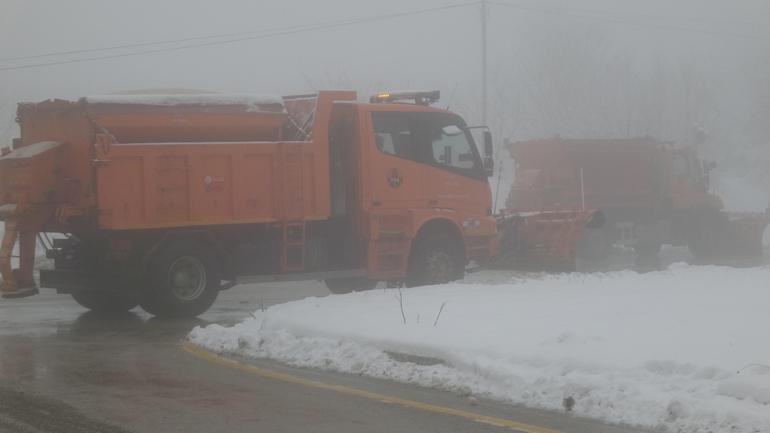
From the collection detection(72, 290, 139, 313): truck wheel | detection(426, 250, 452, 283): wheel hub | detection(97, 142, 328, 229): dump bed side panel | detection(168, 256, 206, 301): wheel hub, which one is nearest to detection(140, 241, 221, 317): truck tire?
detection(168, 256, 206, 301): wheel hub

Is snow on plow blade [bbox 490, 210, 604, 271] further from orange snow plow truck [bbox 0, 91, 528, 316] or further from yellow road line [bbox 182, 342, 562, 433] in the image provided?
yellow road line [bbox 182, 342, 562, 433]

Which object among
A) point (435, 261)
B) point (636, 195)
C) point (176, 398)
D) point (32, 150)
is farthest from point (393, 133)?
point (636, 195)

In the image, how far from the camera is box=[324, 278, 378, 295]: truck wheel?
58.0 feet

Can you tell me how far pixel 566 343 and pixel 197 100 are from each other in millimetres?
7388

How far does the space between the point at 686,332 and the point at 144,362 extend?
15.8 ft

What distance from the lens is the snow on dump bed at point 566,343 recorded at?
25.1 ft

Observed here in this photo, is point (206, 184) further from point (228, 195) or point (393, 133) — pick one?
point (393, 133)

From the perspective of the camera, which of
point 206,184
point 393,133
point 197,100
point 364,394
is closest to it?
point 364,394

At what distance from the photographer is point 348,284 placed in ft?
58.1

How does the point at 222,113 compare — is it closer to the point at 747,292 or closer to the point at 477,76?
the point at 747,292

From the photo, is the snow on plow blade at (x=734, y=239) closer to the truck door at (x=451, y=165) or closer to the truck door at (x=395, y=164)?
the truck door at (x=451, y=165)

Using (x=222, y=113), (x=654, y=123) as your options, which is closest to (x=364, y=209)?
(x=222, y=113)

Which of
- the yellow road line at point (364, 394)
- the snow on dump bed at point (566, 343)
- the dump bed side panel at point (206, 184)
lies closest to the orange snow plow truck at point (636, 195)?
the dump bed side panel at point (206, 184)

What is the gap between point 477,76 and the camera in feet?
284
